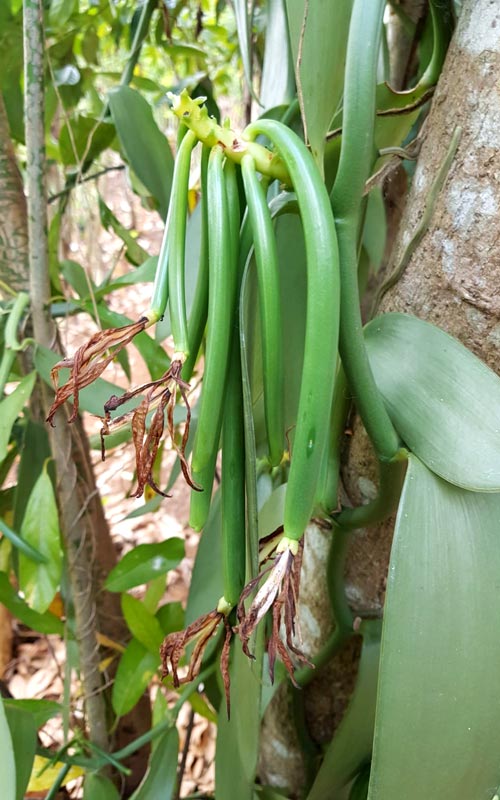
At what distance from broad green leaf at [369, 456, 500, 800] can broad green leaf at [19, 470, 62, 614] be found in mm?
381

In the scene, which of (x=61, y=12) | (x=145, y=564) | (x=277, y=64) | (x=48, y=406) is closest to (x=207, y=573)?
(x=145, y=564)

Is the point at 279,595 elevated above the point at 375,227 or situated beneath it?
situated beneath

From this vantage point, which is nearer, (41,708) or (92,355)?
(92,355)

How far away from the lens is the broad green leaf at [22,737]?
539 millimetres

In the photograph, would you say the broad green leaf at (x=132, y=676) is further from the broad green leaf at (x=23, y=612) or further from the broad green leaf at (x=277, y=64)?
the broad green leaf at (x=277, y=64)

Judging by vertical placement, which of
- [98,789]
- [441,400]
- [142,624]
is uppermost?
[441,400]

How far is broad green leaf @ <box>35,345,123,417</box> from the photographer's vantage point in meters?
0.56

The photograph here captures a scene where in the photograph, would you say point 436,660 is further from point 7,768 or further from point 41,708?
point 41,708

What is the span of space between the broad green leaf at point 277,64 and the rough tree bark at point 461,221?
0.18 meters

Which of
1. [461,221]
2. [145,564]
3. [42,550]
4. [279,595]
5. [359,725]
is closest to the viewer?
[279,595]

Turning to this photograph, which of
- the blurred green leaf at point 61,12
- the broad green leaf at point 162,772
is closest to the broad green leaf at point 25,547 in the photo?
the broad green leaf at point 162,772

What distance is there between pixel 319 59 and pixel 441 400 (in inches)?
6.9

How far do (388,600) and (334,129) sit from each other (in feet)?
0.93

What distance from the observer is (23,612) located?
0.65m
